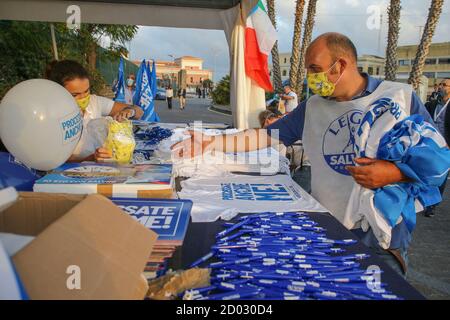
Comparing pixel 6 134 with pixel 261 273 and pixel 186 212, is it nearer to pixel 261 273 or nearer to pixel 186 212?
pixel 186 212

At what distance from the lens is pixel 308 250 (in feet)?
3.68

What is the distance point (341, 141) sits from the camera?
1942mm

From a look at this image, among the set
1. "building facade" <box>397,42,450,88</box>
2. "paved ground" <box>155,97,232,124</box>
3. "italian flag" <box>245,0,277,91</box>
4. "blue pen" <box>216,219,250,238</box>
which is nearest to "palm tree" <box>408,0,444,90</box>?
"paved ground" <box>155,97,232,124</box>

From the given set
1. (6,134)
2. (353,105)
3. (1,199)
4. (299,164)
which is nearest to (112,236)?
(1,199)

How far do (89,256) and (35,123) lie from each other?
901 mm

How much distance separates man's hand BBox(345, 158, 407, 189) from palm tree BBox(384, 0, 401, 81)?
11.4m

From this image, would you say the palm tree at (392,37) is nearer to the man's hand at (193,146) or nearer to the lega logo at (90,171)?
the man's hand at (193,146)

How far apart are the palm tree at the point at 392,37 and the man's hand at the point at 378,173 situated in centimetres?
1145

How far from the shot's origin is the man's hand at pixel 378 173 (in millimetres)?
1433

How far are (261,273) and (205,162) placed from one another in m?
1.50

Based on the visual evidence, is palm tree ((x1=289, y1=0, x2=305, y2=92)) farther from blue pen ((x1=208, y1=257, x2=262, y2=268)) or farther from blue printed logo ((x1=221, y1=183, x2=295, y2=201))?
blue pen ((x1=208, y1=257, x2=262, y2=268))

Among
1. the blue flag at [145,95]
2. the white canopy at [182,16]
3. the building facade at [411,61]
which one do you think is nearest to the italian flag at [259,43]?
the white canopy at [182,16]

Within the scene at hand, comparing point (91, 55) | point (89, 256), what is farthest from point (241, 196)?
point (91, 55)

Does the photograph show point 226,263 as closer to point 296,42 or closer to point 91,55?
point 91,55
